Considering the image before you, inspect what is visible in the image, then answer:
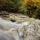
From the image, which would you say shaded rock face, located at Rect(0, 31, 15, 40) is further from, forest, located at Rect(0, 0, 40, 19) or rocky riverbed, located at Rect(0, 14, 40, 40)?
forest, located at Rect(0, 0, 40, 19)

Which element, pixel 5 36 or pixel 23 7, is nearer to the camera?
pixel 5 36

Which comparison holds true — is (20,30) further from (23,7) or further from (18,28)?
(23,7)

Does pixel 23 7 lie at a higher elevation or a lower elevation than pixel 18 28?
higher

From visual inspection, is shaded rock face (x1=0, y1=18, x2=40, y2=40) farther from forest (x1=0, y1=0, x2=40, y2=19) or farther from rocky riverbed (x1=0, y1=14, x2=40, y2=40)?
forest (x1=0, y1=0, x2=40, y2=19)

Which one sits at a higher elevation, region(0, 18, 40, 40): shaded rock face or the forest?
the forest

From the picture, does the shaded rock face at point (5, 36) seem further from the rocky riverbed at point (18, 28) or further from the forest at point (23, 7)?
the forest at point (23, 7)

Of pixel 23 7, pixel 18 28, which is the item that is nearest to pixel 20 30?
pixel 18 28

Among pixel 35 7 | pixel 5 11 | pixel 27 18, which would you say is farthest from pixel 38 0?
pixel 5 11

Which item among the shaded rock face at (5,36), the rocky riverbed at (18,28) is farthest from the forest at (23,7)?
the shaded rock face at (5,36)

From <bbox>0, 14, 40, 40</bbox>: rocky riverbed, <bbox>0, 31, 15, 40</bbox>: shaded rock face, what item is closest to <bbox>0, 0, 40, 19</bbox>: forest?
<bbox>0, 14, 40, 40</bbox>: rocky riverbed

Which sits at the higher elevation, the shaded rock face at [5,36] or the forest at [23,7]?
the forest at [23,7]

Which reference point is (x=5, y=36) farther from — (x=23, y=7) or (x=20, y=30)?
(x=23, y=7)

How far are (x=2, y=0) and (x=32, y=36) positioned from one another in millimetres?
351

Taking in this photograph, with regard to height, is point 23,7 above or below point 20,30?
above
